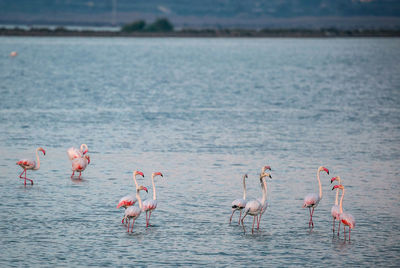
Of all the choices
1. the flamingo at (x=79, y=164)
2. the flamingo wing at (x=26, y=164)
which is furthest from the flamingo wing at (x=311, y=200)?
the flamingo wing at (x=26, y=164)

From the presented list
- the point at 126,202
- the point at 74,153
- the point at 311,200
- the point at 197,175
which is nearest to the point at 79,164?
the point at 74,153

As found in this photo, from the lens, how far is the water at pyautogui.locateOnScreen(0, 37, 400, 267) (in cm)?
1562

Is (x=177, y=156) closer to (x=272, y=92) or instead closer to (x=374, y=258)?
(x=374, y=258)

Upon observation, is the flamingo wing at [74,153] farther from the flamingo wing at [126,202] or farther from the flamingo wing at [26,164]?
the flamingo wing at [126,202]

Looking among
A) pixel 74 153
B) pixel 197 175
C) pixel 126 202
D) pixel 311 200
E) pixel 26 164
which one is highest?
pixel 74 153

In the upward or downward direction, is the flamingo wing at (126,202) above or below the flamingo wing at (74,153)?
below

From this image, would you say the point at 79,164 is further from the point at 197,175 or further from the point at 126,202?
the point at 126,202

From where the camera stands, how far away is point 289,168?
79.5 feet

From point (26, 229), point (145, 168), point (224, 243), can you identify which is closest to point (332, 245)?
point (224, 243)

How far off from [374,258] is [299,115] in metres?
25.7

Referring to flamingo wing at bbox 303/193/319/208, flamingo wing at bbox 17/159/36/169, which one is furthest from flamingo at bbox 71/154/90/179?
flamingo wing at bbox 303/193/319/208

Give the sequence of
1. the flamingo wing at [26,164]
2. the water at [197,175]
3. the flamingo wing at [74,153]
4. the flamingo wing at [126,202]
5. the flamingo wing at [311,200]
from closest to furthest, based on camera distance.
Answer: the water at [197,175]
the flamingo wing at [126,202]
the flamingo wing at [311,200]
the flamingo wing at [26,164]
the flamingo wing at [74,153]

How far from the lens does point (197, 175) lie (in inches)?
895

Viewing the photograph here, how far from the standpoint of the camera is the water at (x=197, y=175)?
615 inches
